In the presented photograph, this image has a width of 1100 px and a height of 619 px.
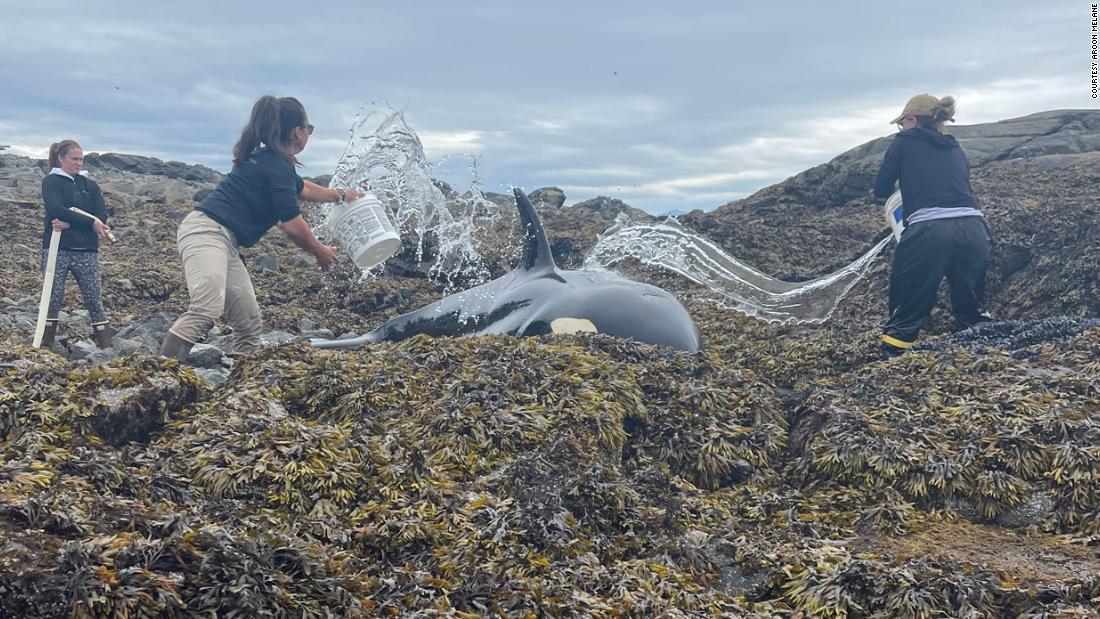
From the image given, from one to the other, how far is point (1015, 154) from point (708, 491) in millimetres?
Answer: 17450

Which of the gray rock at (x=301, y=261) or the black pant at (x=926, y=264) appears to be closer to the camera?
the black pant at (x=926, y=264)

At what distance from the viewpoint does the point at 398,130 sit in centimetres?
868

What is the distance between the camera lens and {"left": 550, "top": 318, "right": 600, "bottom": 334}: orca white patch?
7.20m

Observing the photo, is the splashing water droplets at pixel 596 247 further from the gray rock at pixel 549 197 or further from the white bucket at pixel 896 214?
the gray rock at pixel 549 197

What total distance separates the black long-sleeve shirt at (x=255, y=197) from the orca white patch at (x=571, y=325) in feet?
8.23

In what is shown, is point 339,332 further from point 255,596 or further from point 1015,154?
point 1015,154

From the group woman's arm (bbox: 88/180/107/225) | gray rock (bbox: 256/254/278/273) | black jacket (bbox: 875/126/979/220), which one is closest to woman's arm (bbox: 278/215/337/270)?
woman's arm (bbox: 88/180/107/225)

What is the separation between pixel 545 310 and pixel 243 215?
2849 millimetres

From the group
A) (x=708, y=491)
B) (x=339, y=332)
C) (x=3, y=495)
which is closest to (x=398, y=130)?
(x=339, y=332)

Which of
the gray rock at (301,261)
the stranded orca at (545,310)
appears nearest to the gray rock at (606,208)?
the gray rock at (301,261)

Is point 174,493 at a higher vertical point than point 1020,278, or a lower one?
lower

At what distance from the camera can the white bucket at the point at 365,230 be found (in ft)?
20.5

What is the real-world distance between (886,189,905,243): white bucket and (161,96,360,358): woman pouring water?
5.10 m

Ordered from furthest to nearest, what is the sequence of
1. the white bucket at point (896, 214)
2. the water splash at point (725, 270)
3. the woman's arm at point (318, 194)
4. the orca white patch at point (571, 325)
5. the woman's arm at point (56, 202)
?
the water splash at point (725, 270) < the woman's arm at point (56, 202) < the white bucket at point (896, 214) < the orca white patch at point (571, 325) < the woman's arm at point (318, 194)
